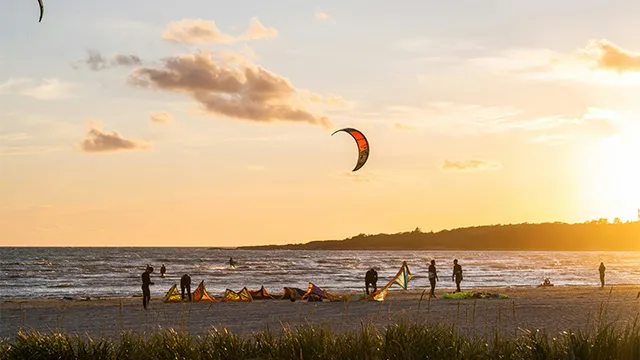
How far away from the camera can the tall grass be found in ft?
31.8

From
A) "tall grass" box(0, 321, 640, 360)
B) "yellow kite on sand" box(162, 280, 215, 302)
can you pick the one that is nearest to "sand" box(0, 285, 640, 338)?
"yellow kite on sand" box(162, 280, 215, 302)

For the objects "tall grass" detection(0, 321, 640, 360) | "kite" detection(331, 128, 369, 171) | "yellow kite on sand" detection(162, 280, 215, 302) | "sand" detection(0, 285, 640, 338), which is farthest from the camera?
"yellow kite on sand" detection(162, 280, 215, 302)

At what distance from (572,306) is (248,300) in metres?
11.9

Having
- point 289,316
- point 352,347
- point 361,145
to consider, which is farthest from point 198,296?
point 352,347

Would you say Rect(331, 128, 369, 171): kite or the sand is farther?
the sand

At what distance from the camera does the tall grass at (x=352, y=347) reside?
969 centimetres

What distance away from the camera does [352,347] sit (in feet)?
33.4

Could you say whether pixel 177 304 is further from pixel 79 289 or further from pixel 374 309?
pixel 79 289

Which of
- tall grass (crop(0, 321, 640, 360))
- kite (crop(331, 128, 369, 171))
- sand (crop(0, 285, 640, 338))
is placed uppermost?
kite (crop(331, 128, 369, 171))

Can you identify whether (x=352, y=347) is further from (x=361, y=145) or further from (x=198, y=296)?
(x=198, y=296)

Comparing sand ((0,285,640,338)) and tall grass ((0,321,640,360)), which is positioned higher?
tall grass ((0,321,640,360))

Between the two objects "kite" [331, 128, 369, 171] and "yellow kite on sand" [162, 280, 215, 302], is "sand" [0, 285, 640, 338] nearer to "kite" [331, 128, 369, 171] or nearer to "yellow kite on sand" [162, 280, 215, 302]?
"yellow kite on sand" [162, 280, 215, 302]

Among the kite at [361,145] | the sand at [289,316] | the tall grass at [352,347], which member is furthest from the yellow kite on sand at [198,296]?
the tall grass at [352,347]

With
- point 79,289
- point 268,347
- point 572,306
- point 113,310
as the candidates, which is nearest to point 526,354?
point 268,347
